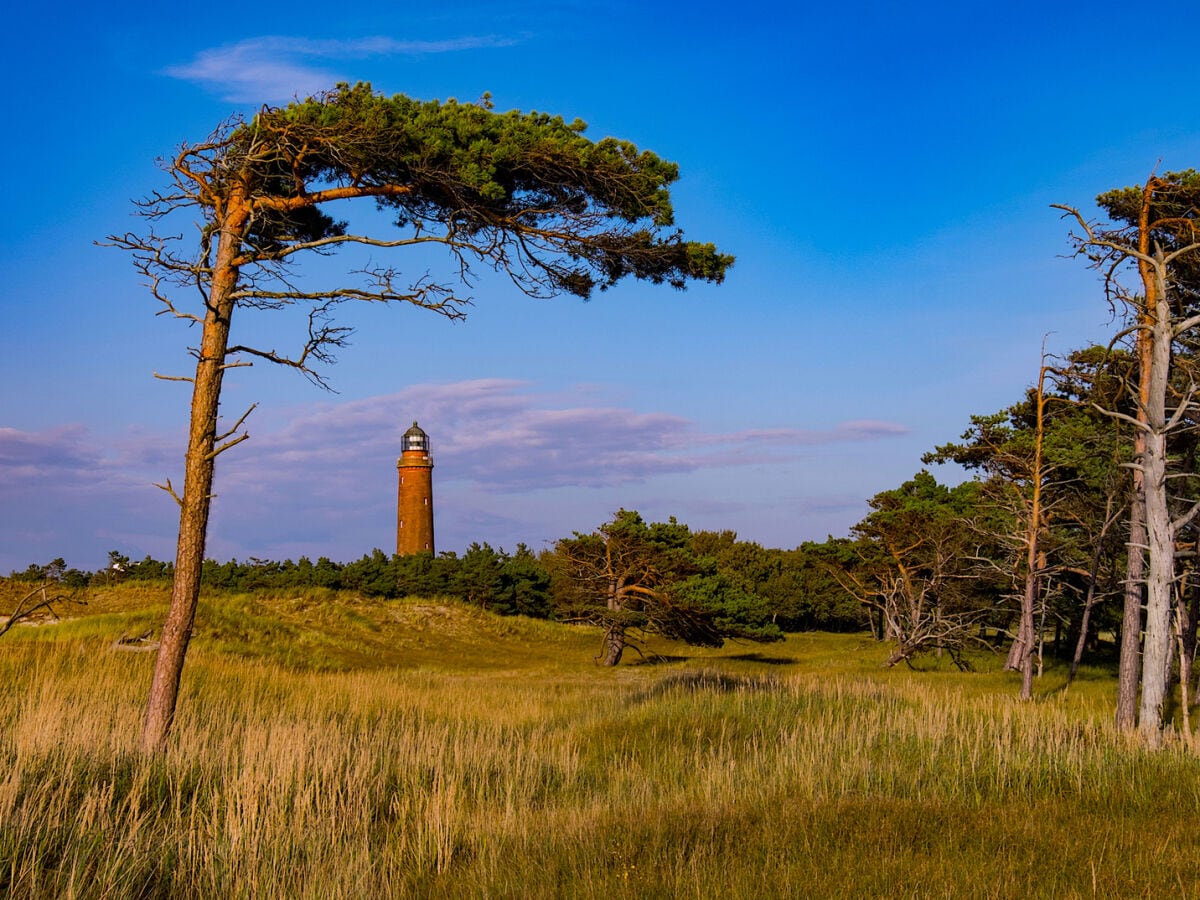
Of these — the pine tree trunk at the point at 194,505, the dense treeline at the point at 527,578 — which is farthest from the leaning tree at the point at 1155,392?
the dense treeline at the point at 527,578

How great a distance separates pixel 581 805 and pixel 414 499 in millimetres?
48936

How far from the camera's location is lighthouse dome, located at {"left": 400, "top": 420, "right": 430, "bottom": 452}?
56531mm

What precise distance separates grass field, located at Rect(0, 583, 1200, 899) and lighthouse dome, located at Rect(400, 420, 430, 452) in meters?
41.8

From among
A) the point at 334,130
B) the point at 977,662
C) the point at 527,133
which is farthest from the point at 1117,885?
the point at 977,662

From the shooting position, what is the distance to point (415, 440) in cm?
5662

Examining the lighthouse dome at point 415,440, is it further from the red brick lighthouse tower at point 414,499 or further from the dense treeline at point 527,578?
the dense treeline at point 527,578

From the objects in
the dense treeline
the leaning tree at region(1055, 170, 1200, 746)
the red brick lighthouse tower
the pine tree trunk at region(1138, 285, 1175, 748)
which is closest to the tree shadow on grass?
the dense treeline

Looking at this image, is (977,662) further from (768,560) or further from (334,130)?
(334,130)

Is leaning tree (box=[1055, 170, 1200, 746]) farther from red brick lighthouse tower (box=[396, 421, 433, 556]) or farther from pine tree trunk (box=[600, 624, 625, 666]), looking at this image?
red brick lighthouse tower (box=[396, 421, 433, 556])

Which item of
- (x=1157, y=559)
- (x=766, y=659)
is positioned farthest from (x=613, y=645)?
(x=1157, y=559)

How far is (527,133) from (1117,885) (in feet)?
29.2

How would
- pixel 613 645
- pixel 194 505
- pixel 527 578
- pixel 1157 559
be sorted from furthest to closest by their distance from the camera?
pixel 527 578 < pixel 613 645 < pixel 1157 559 < pixel 194 505

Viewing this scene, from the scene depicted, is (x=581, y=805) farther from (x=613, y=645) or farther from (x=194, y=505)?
(x=613, y=645)

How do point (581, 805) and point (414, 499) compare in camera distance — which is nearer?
point (581, 805)
